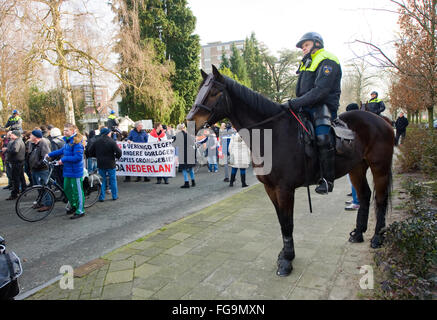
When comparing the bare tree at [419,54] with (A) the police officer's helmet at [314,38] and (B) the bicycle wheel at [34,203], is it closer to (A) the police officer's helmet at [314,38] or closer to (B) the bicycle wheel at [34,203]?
(A) the police officer's helmet at [314,38]

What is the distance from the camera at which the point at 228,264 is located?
3912mm

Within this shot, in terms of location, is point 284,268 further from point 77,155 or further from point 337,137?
point 77,155

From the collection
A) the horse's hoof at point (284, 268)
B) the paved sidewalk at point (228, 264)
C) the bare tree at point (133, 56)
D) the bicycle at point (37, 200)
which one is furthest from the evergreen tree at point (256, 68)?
the horse's hoof at point (284, 268)

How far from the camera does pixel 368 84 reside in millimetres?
44969

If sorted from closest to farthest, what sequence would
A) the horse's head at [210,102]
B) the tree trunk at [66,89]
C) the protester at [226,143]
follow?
the horse's head at [210,102], the protester at [226,143], the tree trunk at [66,89]

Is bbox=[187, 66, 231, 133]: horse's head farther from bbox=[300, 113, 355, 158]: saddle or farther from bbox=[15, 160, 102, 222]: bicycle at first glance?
bbox=[15, 160, 102, 222]: bicycle

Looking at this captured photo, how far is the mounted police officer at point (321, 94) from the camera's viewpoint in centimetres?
362

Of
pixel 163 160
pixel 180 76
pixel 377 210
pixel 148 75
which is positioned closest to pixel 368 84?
pixel 180 76

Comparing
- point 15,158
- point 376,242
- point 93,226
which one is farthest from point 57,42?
point 376,242

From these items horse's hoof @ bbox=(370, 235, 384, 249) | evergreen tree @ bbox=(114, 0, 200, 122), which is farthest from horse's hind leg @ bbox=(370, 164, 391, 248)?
evergreen tree @ bbox=(114, 0, 200, 122)

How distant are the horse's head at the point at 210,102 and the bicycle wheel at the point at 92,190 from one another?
5.87 metres

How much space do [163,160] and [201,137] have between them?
2.83m

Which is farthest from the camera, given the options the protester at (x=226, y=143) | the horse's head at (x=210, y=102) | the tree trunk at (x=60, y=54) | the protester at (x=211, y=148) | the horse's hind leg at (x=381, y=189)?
the tree trunk at (x=60, y=54)
